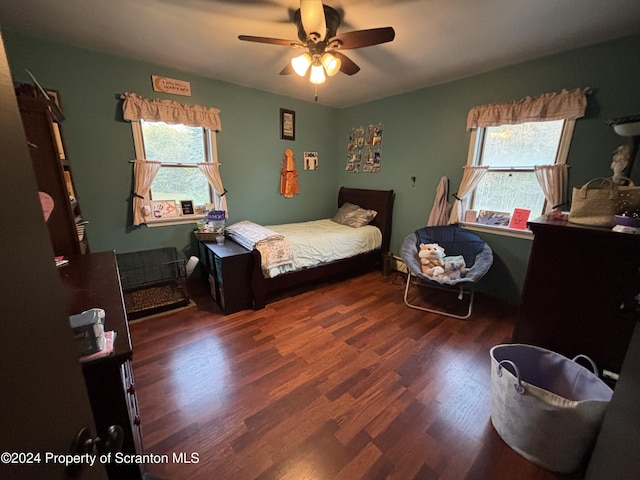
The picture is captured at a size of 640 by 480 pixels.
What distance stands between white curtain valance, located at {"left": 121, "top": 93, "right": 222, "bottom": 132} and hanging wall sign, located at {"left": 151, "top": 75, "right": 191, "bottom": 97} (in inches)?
4.3

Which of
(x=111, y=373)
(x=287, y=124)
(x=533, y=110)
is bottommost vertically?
(x=111, y=373)

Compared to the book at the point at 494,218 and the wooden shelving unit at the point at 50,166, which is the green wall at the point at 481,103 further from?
the wooden shelving unit at the point at 50,166

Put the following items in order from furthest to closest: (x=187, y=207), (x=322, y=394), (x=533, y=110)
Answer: (x=187, y=207)
(x=533, y=110)
(x=322, y=394)

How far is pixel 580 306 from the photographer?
4.99 ft

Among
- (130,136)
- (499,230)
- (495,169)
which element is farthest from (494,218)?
(130,136)

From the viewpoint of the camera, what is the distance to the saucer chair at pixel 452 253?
8.16ft

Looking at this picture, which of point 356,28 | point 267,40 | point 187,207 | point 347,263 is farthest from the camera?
point 347,263

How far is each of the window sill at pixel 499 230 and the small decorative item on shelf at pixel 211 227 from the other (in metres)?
2.82

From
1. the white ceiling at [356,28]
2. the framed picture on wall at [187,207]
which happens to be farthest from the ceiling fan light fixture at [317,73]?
the framed picture on wall at [187,207]

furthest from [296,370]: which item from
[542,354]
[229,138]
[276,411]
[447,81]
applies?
[447,81]

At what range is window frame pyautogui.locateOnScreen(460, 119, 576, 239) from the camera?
228 centimetres

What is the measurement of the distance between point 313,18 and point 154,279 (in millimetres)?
2895

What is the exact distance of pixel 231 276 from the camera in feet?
8.18

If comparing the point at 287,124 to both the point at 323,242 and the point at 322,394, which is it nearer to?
the point at 323,242
